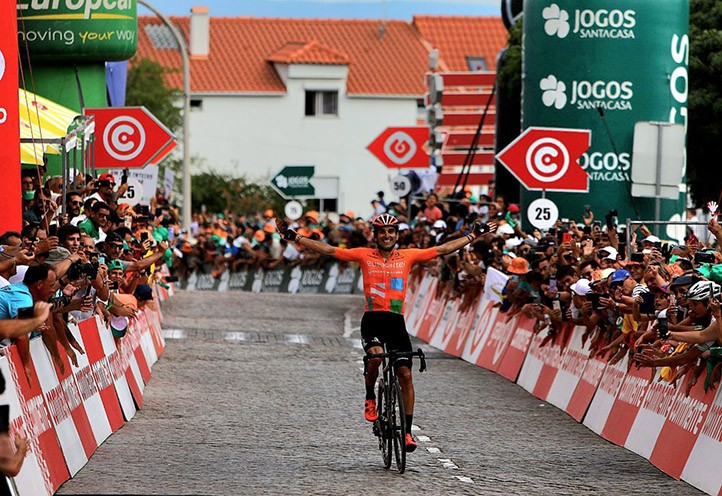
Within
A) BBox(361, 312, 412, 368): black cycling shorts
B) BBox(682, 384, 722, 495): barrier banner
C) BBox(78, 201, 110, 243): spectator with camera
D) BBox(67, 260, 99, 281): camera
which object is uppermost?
BBox(67, 260, 99, 281): camera

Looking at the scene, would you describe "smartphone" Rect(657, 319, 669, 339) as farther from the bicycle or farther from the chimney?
the chimney

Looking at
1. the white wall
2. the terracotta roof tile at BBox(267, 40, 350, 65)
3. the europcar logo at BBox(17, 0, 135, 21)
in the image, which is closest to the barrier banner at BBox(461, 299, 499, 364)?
the europcar logo at BBox(17, 0, 135, 21)

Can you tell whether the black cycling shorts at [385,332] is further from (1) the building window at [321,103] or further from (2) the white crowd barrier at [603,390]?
(1) the building window at [321,103]

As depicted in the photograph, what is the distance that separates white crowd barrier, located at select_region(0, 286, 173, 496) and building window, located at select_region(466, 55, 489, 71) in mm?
66052

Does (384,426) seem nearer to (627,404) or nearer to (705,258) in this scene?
(627,404)

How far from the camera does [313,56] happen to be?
246ft

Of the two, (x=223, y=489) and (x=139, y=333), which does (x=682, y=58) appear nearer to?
(x=139, y=333)

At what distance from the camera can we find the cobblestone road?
1185 cm

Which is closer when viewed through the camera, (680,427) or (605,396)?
(680,427)

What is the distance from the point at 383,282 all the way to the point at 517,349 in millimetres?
7101

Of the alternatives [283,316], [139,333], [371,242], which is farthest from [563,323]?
[371,242]

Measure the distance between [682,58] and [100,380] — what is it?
14234 millimetres

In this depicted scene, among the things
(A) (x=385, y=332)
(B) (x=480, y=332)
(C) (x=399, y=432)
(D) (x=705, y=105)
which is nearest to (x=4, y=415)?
(C) (x=399, y=432)

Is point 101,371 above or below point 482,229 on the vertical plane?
below
